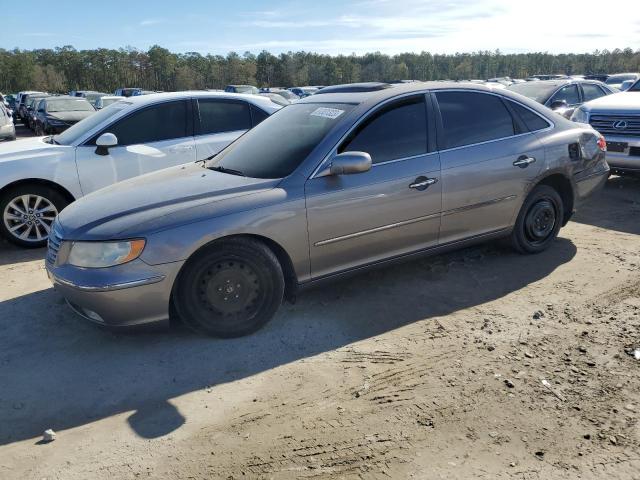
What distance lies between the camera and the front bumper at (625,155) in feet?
25.1

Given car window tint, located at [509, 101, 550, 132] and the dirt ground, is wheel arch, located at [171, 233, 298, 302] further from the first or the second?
car window tint, located at [509, 101, 550, 132]

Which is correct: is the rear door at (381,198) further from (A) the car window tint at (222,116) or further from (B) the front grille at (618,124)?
(B) the front grille at (618,124)

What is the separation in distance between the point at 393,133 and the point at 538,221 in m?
1.98

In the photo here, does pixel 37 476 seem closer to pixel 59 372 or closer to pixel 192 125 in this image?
pixel 59 372

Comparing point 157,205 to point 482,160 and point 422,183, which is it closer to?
point 422,183

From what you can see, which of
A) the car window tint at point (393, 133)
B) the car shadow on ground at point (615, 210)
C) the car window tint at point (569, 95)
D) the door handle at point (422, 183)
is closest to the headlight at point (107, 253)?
the car window tint at point (393, 133)

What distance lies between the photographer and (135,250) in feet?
11.3

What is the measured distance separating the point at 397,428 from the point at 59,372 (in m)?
2.22

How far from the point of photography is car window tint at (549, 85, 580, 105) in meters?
10.9

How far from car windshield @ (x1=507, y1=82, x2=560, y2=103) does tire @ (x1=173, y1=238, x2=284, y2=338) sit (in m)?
8.71

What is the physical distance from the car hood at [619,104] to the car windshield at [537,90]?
1734 millimetres

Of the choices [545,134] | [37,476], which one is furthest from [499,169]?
[37,476]

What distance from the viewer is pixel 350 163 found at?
3.84m

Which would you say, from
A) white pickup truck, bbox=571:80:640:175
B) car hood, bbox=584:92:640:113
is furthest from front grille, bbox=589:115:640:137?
car hood, bbox=584:92:640:113
